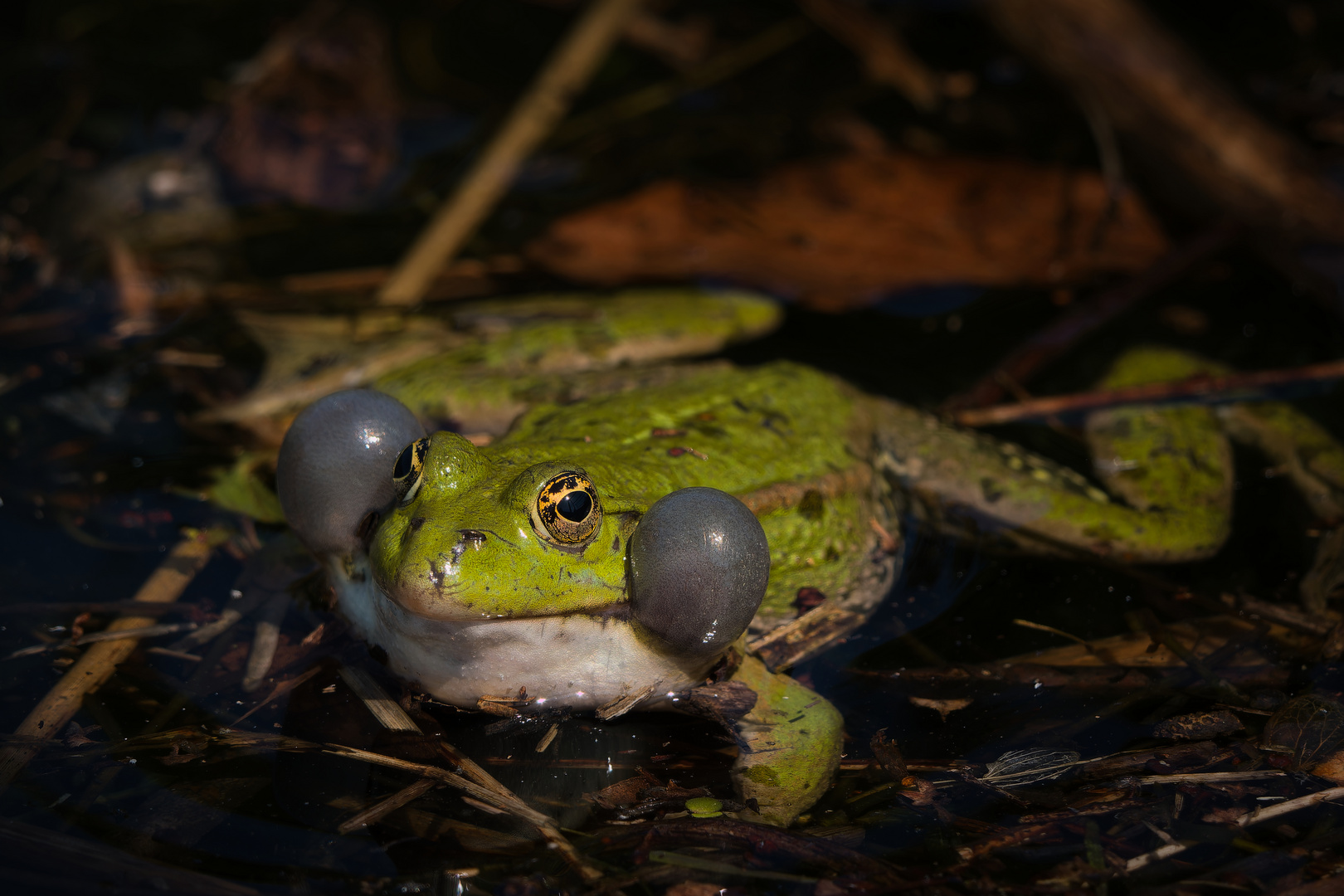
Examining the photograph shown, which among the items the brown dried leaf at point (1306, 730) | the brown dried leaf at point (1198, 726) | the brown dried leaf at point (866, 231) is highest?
the brown dried leaf at point (866, 231)

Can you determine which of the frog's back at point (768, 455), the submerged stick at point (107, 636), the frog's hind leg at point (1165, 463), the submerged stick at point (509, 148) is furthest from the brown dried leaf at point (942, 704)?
the submerged stick at point (509, 148)

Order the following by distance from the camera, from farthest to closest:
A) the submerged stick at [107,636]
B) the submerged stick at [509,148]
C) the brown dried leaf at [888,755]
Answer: the submerged stick at [509,148] < the submerged stick at [107,636] < the brown dried leaf at [888,755]

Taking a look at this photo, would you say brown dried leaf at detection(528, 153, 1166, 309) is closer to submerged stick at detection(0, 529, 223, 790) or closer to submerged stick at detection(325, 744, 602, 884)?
submerged stick at detection(0, 529, 223, 790)

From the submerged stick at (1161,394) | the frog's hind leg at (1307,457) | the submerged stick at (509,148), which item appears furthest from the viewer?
the submerged stick at (509,148)

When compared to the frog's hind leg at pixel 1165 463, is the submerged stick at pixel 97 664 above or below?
above

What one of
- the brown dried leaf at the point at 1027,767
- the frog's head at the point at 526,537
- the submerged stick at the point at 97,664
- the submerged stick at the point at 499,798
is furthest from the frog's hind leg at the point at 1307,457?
the submerged stick at the point at 97,664

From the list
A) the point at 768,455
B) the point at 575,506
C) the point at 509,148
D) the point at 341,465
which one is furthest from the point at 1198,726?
the point at 509,148

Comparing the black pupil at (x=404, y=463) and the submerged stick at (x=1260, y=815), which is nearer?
the submerged stick at (x=1260, y=815)

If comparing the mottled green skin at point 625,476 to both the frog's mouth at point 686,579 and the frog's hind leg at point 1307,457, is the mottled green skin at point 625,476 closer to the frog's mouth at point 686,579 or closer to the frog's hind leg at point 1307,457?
the frog's mouth at point 686,579
